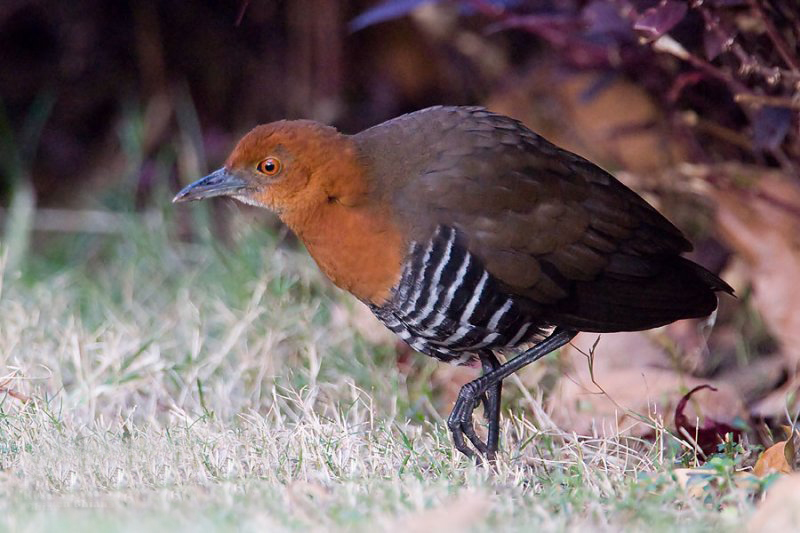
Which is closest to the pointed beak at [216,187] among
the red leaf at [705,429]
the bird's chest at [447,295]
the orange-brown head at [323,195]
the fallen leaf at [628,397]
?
the orange-brown head at [323,195]

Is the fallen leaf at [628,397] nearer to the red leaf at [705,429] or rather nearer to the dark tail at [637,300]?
the red leaf at [705,429]

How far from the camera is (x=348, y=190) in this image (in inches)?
137

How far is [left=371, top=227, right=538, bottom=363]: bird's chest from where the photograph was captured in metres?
3.35

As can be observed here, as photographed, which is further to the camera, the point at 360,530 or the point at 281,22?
the point at 281,22

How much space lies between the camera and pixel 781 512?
2443mm

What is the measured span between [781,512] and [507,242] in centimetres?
120

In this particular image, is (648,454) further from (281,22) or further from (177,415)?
(281,22)

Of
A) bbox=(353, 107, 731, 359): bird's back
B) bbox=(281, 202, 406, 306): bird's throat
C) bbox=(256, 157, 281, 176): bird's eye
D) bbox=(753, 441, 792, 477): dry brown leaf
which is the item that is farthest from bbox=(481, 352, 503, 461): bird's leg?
bbox=(256, 157, 281, 176): bird's eye

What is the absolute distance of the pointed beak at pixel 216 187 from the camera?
3.65 meters

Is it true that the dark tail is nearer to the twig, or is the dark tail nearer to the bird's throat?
the bird's throat

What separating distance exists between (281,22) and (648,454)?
399cm

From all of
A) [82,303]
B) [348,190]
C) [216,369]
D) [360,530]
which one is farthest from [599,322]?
[82,303]

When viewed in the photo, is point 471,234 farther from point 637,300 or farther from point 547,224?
point 637,300

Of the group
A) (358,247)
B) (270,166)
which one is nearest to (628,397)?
(358,247)
